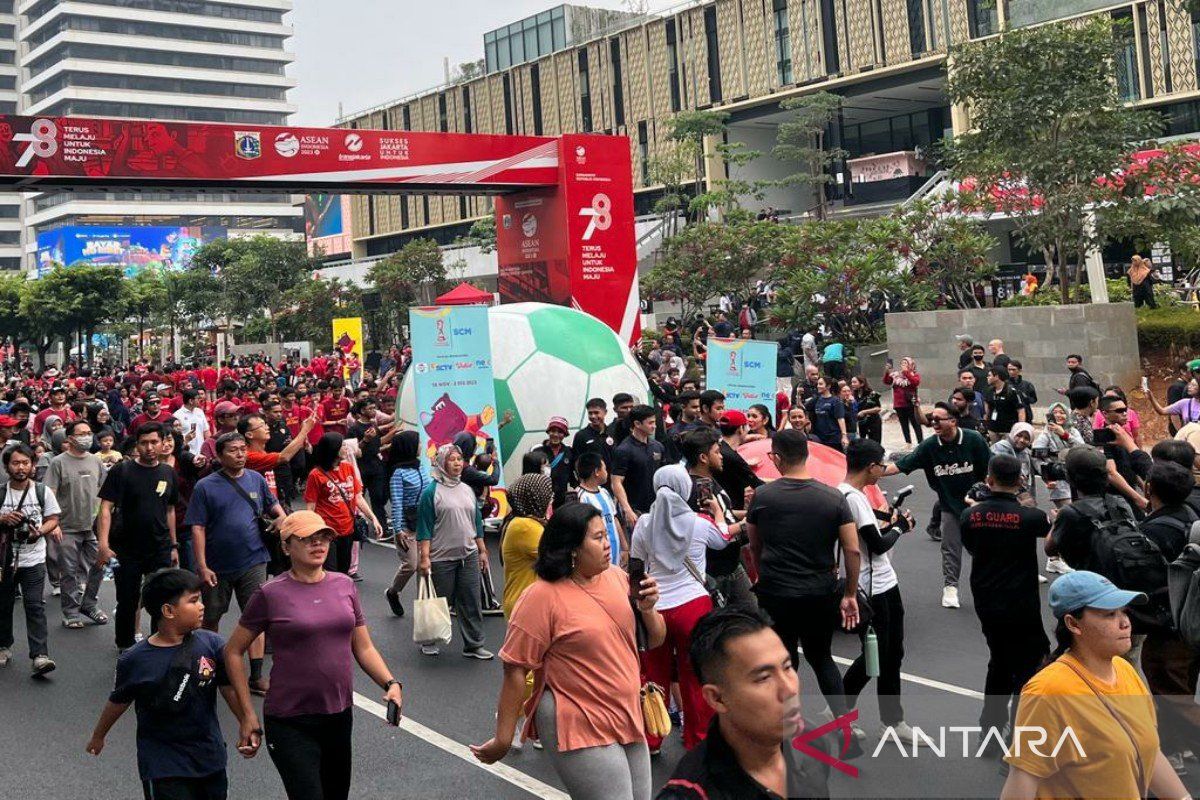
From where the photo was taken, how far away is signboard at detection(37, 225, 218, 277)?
93125 mm

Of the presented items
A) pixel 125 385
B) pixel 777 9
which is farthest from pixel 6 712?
pixel 777 9

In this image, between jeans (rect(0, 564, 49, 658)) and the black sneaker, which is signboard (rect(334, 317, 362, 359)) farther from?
jeans (rect(0, 564, 49, 658))

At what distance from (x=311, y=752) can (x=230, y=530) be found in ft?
10.2

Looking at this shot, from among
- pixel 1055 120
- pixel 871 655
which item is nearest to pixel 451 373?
pixel 871 655

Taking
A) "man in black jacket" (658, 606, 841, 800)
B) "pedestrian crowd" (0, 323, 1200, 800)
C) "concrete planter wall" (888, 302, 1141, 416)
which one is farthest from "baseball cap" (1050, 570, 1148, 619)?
"concrete planter wall" (888, 302, 1141, 416)

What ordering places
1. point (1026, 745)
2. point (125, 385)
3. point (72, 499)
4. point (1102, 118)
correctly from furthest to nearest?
1. point (125, 385)
2. point (1102, 118)
3. point (72, 499)
4. point (1026, 745)

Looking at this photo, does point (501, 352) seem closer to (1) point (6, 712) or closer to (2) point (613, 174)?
(1) point (6, 712)

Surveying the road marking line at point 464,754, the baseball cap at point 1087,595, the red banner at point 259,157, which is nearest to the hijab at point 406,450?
the road marking line at point 464,754

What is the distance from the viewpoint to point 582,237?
25.9 m

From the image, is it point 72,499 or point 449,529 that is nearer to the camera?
point 449,529

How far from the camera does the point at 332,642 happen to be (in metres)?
5.02

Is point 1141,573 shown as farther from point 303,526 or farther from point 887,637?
point 303,526

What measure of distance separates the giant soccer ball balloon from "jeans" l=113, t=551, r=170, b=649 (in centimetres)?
476

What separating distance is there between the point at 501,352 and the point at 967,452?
5826 millimetres
